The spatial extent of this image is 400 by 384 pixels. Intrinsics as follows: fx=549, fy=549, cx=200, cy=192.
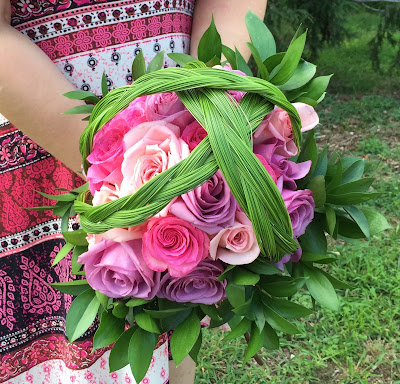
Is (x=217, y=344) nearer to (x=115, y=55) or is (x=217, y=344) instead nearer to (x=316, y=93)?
(x=115, y=55)

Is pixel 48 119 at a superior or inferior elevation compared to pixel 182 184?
inferior

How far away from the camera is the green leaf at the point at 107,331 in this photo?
32.9 inches

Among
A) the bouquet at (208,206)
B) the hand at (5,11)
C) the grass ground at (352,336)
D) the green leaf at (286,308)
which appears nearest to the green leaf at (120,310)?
the bouquet at (208,206)

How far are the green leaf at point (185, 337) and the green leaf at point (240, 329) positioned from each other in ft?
0.16

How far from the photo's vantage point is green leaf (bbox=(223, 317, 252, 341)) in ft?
2.65

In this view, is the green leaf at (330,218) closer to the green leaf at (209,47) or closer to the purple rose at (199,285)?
the purple rose at (199,285)

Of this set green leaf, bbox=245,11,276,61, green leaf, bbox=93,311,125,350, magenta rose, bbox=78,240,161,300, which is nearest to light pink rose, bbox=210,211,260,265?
magenta rose, bbox=78,240,161,300

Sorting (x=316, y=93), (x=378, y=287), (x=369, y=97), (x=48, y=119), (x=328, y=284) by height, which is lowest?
(x=369, y=97)

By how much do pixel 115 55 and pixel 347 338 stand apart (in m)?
1.65

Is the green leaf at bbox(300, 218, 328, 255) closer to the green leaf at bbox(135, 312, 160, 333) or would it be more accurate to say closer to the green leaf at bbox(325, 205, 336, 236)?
the green leaf at bbox(325, 205, 336, 236)

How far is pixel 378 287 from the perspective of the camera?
260cm

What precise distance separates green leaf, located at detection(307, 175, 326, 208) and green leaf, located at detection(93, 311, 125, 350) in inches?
14.3

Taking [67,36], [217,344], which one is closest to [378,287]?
[217,344]

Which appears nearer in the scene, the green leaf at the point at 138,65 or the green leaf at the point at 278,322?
the green leaf at the point at 278,322
